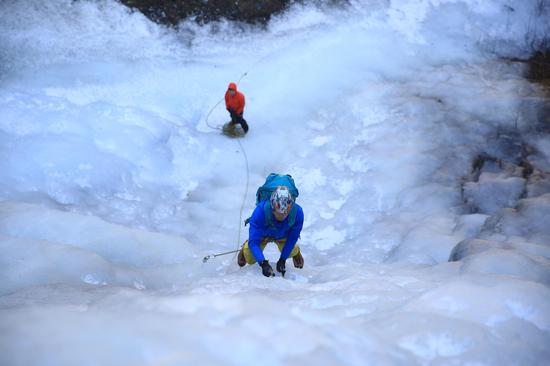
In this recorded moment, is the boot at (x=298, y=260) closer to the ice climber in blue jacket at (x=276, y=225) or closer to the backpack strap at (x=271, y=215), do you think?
the ice climber in blue jacket at (x=276, y=225)

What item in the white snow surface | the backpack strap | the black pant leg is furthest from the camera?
the black pant leg

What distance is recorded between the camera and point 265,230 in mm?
3895

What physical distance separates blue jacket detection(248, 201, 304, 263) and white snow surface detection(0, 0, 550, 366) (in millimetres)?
293

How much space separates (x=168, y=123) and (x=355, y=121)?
334 centimetres

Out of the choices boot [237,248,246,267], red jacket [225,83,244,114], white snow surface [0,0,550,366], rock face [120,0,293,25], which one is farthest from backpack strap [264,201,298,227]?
rock face [120,0,293,25]

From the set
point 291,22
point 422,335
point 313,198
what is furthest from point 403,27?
point 422,335

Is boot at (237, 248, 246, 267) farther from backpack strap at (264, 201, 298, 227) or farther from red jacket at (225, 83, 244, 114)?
red jacket at (225, 83, 244, 114)

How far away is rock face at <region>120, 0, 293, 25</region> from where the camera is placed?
10047 millimetres

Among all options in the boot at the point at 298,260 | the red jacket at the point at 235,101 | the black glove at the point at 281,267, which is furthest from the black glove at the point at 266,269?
the red jacket at the point at 235,101

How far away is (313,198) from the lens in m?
6.84

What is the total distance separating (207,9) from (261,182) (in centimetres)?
532

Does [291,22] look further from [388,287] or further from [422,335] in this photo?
[422,335]

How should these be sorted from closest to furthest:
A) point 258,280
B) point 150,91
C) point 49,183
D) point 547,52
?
point 258,280
point 49,183
point 150,91
point 547,52

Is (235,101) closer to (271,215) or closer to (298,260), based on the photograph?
(298,260)
